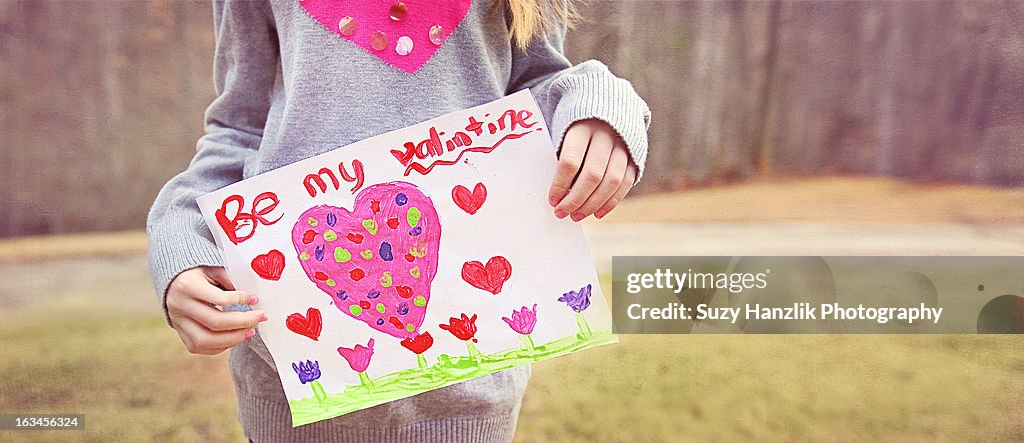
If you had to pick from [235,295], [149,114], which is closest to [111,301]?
[149,114]

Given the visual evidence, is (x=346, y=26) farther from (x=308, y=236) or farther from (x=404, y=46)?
(x=308, y=236)

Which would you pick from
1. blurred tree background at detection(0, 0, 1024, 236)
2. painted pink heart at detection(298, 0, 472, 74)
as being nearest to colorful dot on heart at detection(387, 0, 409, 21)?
painted pink heart at detection(298, 0, 472, 74)

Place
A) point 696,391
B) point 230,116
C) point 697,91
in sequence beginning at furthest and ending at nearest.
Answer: point 697,91 < point 696,391 < point 230,116

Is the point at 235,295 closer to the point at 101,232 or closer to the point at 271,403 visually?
the point at 271,403

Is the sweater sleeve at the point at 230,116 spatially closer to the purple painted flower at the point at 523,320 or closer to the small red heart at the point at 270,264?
the small red heart at the point at 270,264

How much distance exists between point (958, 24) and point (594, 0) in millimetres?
708

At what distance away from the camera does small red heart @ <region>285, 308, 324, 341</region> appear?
530 mm

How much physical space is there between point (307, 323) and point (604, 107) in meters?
0.25

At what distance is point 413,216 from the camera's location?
1.76ft

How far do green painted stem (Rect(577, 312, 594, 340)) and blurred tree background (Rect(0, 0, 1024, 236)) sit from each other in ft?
3.39

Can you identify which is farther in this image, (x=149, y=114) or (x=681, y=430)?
(x=149, y=114)

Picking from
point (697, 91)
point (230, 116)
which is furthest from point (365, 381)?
point (697, 91)

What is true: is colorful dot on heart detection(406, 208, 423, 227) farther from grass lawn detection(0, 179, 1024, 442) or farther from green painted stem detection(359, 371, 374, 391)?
grass lawn detection(0, 179, 1024, 442)

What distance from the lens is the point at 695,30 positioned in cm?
159
